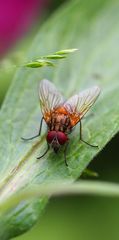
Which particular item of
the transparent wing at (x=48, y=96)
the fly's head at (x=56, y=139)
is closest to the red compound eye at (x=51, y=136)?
the fly's head at (x=56, y=139)

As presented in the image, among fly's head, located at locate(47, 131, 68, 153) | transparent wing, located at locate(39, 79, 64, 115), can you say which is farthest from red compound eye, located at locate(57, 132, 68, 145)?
transparent wing, located at locate(39, 79, 64, 115)

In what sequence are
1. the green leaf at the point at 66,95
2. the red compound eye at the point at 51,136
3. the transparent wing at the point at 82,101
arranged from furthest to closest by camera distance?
the transparent wing at the point at 82,101 → the red compound eye at the point at 51,136 → the green leaf at the point at 66,95

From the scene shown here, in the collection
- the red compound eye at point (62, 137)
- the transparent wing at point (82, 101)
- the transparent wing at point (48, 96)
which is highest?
the transparent wing at point (48, 96)

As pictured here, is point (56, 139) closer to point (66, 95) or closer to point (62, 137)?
point (62, 137)

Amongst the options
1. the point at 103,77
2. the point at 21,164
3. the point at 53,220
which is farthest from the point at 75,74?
the point at 53,220

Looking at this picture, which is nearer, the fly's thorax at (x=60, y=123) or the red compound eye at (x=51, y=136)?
the red compound eye at (x=51, y=136)

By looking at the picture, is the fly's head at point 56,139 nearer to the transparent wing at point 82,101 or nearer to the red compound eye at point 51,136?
the red compound eye at point 51,136
